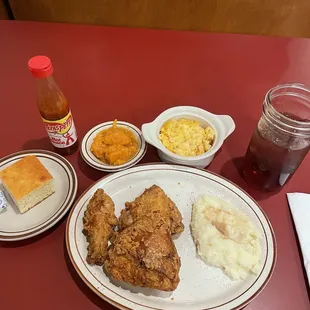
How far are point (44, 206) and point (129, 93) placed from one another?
27.3 inches

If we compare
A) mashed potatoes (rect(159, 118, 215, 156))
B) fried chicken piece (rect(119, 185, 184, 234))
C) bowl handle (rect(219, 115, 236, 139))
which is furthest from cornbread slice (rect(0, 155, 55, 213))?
bowl handle (rect(219, 115, 236, 139))

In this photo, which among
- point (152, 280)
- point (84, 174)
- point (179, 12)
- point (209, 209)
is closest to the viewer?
point (152, 280)

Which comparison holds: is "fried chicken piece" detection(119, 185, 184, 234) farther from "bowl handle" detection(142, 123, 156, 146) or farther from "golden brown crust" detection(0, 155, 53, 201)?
"golden brown crust" detection(0, 155, 53, 201)

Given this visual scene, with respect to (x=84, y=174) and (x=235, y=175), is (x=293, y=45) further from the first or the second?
(x=84, y=174)

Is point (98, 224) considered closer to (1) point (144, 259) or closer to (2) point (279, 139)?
(1) point (144, 259)

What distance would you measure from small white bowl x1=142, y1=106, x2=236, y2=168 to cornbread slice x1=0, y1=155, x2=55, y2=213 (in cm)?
38

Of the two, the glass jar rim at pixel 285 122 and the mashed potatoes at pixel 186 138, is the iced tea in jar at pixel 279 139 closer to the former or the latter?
the glass jar rim at pixel 285 122

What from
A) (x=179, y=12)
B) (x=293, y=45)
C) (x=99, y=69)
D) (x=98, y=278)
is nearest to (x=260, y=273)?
(x=98, y=278)

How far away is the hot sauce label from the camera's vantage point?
119 cm

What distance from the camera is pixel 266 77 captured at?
1.68 metres

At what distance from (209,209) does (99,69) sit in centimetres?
97

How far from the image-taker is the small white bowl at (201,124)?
1194 mm

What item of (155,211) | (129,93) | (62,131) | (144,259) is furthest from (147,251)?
(129,93)

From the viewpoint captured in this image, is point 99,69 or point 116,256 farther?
point 99,69
